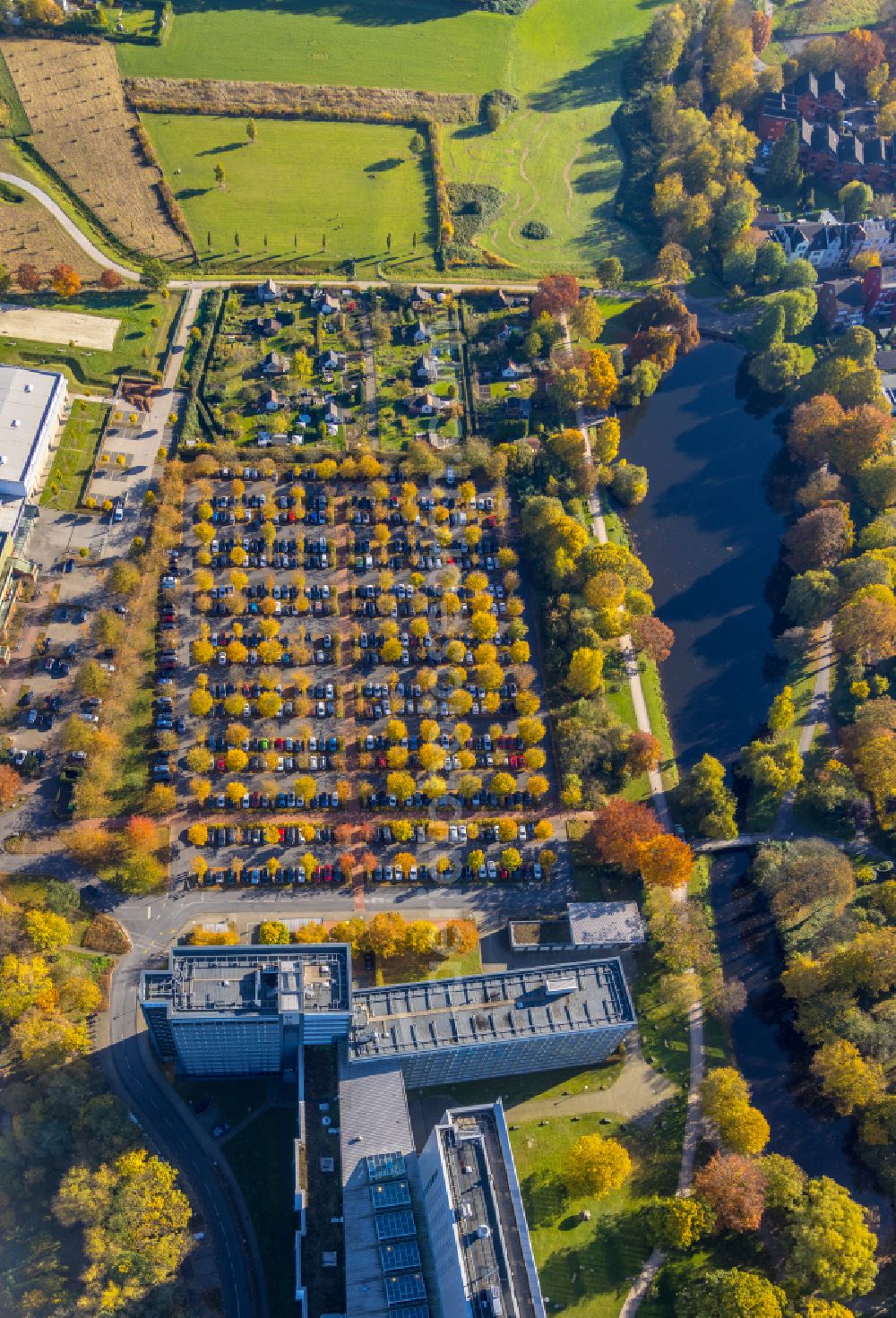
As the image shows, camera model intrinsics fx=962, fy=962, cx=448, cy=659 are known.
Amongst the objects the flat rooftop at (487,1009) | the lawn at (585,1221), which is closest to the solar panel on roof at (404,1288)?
the lawn at (585,1221)

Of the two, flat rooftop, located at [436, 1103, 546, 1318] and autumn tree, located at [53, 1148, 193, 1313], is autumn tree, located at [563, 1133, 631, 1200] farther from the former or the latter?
autumn tree, located at [53, 1148, 193, 1313]

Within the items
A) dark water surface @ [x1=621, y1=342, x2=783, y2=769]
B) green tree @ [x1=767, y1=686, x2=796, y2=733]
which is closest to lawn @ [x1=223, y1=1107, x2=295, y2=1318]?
dark water surface @ [x1=621, y1=342, x2=783, y2=769]

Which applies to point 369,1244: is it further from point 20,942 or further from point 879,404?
point 879,404

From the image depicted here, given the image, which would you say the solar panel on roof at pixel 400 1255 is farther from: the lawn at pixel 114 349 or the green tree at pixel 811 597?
the lawn at pixel 114 349

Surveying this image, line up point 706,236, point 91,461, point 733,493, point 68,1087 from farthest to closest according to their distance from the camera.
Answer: point 706,236 → point 733,493 → point 91,461 → point 68,1087

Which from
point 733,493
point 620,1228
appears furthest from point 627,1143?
point 733,493
